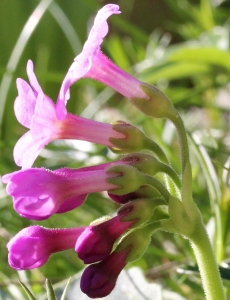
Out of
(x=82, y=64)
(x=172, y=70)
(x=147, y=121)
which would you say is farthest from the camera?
(x=172, y=70)

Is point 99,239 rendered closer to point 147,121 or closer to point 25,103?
point 25,103

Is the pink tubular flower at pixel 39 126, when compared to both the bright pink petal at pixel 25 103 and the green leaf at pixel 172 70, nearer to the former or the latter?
the bright pink petal at pixel 25 103

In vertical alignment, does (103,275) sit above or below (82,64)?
below

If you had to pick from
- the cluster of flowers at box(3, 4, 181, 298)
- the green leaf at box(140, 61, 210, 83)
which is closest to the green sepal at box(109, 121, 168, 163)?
the cluster of flowers at box(3, 4, 181, 298)

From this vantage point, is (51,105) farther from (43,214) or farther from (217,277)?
(217,277)

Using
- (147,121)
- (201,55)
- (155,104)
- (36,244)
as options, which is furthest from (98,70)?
(201,55)

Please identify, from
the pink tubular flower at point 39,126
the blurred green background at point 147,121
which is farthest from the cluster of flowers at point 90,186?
the blurred green background at point 147,121
